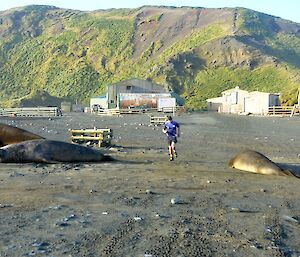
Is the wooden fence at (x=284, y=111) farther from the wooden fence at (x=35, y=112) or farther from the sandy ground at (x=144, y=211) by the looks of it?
the sandy ground at (x=144, y=211)

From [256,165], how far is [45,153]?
6.32m

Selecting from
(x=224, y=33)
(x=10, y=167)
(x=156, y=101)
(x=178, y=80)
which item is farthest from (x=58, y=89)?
(x=10, y=167)

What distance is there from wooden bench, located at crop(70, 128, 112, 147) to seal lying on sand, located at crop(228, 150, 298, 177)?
7.82 meters

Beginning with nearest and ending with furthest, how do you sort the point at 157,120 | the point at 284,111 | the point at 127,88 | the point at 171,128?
the point at 171,128, the point at 157,120, the point at 284,111, the point at 127,88

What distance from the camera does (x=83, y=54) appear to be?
159 metres

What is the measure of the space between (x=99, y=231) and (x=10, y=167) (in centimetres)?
717

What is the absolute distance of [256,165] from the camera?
43.5 ft

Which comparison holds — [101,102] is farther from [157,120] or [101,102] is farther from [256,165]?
[256,165]

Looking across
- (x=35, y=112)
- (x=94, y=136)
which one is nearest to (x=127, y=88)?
(x=35, y=112)

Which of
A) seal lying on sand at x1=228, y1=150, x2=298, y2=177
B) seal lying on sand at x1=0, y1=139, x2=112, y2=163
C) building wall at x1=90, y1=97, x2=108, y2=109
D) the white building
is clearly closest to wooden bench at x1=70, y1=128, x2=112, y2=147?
seal lying on sand at x1=0, y1=139, x2=112, y2=163

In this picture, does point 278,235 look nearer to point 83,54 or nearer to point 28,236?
point 28,236

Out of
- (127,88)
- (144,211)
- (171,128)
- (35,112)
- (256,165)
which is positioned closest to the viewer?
(144,211)

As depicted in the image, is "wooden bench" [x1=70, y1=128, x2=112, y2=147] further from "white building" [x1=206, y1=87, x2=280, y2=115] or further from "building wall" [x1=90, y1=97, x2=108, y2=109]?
"building wall" [x1=90, y1=97, x2=108, y2=109]

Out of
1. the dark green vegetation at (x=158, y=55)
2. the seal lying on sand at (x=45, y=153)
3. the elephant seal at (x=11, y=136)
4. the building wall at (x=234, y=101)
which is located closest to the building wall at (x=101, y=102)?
the dark green vegetation at (x=158, y=55)
